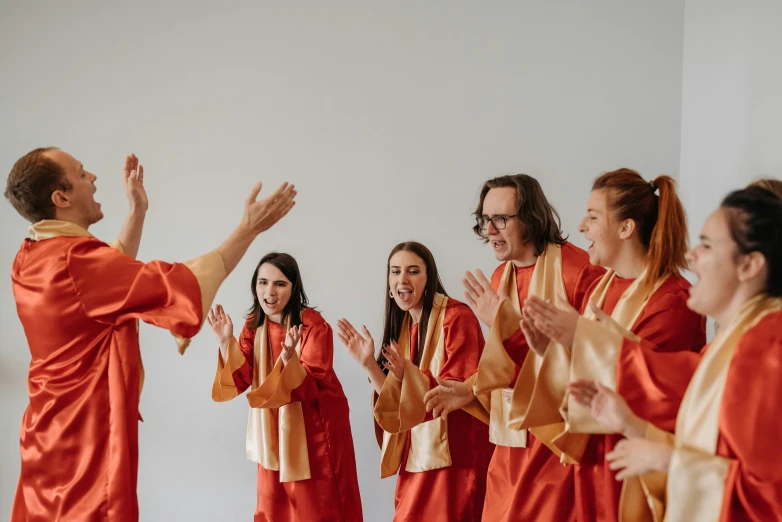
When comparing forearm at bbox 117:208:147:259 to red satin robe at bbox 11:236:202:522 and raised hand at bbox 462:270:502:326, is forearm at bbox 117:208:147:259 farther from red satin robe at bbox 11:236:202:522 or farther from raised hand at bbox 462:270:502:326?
raised hand at bbox 462:270:502:326

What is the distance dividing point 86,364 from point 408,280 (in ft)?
4.86

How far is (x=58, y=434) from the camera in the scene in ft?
8.57

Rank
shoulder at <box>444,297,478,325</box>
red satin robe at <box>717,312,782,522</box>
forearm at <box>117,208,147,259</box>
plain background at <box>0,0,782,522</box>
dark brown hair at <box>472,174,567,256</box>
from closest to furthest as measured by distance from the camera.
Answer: red satin robe at <box>717,312,782,522</box> < forearm at <box>117,208,147,259</box> < dark brown hair at <box>472,174,567,256</box> < shoulder at <box>444,297,478,325</box> < plain background at <box>0,0,782,522</box>

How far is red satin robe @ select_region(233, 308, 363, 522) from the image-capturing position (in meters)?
3.79

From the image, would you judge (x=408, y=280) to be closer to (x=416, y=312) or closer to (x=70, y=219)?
(x=416, y=312)

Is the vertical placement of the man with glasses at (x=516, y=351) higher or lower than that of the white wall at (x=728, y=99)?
lower

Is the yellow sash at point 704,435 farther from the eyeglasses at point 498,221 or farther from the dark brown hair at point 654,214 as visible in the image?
the eyeglasses at point 498,221

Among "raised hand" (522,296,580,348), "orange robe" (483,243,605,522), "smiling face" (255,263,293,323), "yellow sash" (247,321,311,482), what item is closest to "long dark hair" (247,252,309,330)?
"smiling face" (255,263,293,323)

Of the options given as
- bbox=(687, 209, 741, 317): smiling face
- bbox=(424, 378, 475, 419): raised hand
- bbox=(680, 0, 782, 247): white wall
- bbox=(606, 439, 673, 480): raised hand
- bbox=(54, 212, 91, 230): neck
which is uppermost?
bbox=(680, 0, 782, 247): white wall

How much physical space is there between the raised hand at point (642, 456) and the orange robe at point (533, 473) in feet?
2.98

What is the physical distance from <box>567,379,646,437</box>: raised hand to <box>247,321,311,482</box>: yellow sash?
1.90 m

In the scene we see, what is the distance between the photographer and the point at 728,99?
11.7 feet

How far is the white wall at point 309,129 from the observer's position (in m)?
4.33

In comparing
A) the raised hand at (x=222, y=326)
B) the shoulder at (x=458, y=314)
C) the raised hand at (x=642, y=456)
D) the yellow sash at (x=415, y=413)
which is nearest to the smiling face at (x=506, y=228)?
the shoulder at (x=458, y=314)
